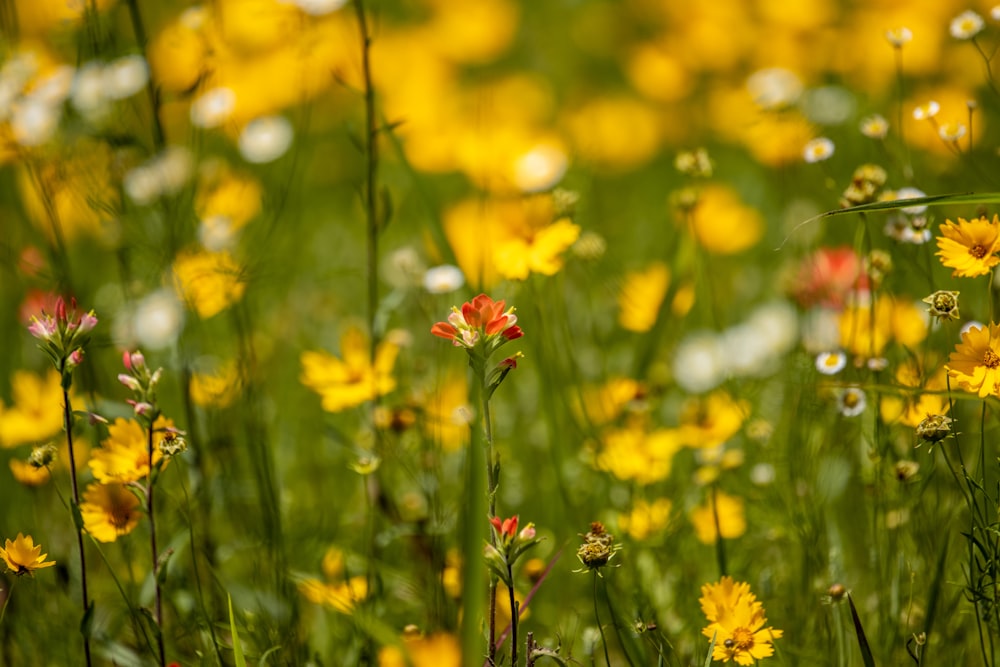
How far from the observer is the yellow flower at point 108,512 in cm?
136

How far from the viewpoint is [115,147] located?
71.4 inches

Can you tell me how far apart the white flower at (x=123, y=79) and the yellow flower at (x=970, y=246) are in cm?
150

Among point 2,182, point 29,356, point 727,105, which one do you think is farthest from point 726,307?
point 2,182

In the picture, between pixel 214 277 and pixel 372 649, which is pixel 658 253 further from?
pixel 372 649

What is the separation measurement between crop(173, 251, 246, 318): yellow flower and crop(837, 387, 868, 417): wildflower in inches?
40.6

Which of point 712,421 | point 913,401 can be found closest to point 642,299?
point 712,421

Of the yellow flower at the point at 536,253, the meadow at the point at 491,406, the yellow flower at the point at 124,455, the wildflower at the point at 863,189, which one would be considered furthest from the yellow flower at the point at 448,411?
the wildflower at the point at 863,189

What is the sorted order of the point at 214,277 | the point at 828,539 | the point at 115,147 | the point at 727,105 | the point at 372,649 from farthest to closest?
the point at 727,105 < the point at 214,277 < the point at 115,147 < the point at 828,539 < the point at 372,649

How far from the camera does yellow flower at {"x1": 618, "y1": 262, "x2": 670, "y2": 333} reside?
2162mm

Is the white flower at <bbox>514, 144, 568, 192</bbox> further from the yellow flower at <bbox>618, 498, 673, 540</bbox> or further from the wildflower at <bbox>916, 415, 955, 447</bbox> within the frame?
the wildflower at <bbox>916, 415, 955, 447</bbox>

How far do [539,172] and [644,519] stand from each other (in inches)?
38.0

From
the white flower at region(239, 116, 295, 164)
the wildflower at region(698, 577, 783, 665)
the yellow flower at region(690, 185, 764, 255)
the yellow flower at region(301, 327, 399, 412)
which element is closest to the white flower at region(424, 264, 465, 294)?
the yellow flower at region(301, 327, 399, 412)

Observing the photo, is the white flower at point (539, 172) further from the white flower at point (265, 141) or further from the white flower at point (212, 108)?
the white flower at point (265, 141)

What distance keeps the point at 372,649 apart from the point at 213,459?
63 cm
